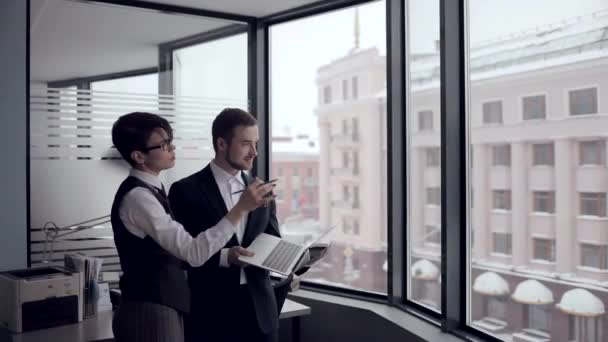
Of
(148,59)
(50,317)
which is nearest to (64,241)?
(50,317)

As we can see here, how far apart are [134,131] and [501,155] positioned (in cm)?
164

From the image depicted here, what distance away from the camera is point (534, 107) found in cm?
250

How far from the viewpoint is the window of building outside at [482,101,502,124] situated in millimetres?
2684

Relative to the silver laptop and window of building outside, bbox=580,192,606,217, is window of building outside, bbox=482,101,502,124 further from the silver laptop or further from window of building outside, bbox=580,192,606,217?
the silver laptop

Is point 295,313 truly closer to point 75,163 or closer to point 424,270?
point 424,270

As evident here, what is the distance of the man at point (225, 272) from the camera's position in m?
2.24

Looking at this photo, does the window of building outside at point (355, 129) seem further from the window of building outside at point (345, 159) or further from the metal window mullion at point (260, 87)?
the metal window mullion at point (260, 87)

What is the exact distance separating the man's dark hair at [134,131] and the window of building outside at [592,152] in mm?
1613

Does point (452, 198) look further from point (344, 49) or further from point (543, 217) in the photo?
point (344, 49)

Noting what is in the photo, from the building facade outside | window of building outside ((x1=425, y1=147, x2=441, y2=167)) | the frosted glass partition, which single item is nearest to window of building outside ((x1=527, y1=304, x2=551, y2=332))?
the building facade outside

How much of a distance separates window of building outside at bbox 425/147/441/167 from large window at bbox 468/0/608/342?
242 mm

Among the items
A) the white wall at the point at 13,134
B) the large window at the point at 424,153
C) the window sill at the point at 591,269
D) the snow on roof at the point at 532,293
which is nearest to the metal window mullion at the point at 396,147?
the large window at the point at 424,153

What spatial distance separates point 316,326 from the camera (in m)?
3.67

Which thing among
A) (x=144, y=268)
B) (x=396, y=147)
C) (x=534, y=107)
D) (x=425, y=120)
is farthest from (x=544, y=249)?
(x=144, y=268)
